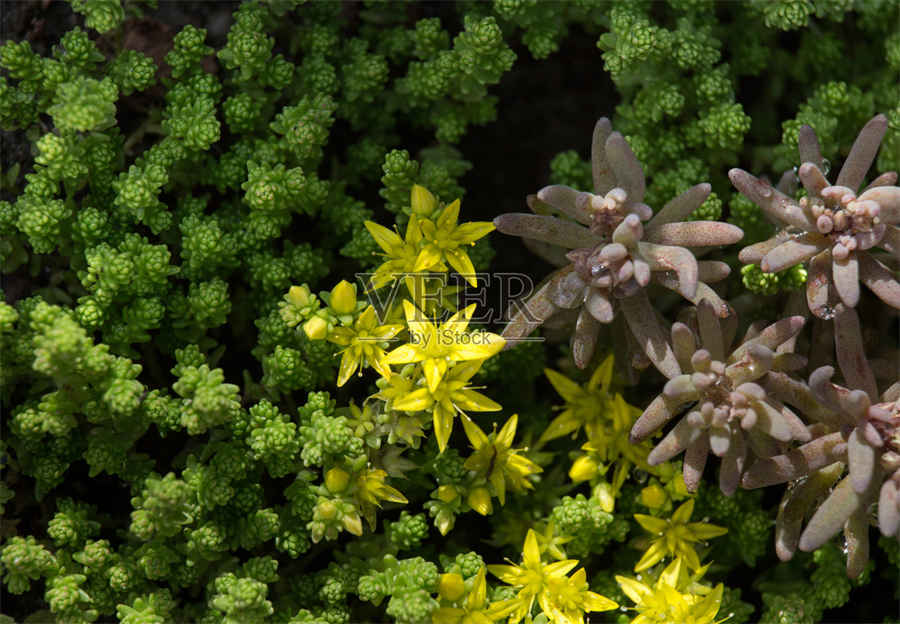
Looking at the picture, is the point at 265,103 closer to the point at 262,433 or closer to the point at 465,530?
the point at 262,433

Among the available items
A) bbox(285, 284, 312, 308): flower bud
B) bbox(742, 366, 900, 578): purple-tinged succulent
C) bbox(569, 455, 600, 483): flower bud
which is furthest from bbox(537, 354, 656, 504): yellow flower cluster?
bbox(285, 284, 312, 308): flower bud

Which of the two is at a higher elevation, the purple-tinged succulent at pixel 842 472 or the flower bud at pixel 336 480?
the flower bud at pixel 336 480

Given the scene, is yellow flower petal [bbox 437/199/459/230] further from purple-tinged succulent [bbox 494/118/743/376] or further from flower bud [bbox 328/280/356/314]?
flower bud [bbox 328/280/356/314]

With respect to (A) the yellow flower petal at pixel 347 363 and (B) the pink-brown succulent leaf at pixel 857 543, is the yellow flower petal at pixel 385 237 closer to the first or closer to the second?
(A) the yellow flower petal at pixel 347 363

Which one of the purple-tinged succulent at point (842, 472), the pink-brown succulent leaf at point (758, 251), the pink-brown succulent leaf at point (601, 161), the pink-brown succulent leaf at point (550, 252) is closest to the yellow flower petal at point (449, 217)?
the pink-brown succulent leaf at point (550, 252)

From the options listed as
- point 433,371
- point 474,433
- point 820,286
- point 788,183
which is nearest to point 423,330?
point 433,371

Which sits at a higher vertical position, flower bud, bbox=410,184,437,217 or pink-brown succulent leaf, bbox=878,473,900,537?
flower bud, bbox=410,184,437,217

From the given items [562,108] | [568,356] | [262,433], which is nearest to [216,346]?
[262,433]
